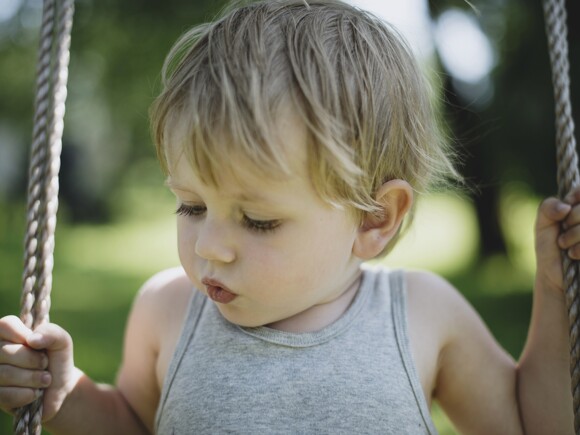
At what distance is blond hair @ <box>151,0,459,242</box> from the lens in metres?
1.31

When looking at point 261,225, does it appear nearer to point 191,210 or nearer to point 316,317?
point 191,210

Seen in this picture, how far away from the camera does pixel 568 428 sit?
155cm

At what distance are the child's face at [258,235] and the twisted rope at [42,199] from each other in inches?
10.1

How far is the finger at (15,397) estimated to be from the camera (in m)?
1.33

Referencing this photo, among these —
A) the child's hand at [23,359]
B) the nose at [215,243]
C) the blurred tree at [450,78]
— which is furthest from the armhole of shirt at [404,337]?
the child's hand at [23,359]

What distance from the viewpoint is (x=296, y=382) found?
144cm

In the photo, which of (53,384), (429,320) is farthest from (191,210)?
(429,320)

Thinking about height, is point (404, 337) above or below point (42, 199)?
below

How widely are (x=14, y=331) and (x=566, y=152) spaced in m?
1.26

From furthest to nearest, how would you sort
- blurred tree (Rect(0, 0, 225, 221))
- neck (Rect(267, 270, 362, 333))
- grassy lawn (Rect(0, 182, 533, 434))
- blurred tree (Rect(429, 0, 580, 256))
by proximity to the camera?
blurred tree (Rect(0, 0, 225, 221)) → blurred tree (Rect(429, 0, 580, 256)) → grassy lawn (Rect(0, 182, 533, 434)) → neck (Rect(267, 270, 362, 333))

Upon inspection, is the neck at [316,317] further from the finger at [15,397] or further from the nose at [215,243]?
the finger at [15,397]

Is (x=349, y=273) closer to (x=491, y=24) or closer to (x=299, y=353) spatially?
(x=299, y=353)

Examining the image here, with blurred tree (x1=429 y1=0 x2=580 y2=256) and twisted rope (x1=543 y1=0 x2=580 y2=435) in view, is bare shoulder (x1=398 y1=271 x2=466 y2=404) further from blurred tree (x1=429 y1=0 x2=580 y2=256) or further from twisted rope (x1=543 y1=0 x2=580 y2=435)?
blurred tree (x1=429 y1=0 x2=580 y2=256)

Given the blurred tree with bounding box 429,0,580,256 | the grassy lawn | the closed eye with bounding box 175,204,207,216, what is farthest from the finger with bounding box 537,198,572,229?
the blurred tree with bounding box 429,0,580,256
